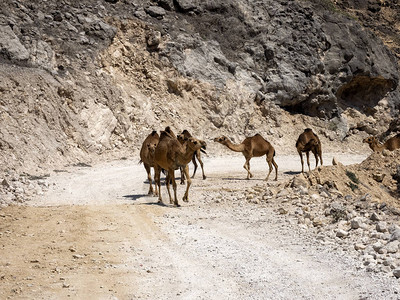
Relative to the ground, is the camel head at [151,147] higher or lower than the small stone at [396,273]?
higher

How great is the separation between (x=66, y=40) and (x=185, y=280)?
24203 millimetres

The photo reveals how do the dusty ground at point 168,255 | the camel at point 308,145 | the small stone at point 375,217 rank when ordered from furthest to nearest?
the camel at point 308,145 → the small stone at point 375,217 → the dusty ground at point 168,255

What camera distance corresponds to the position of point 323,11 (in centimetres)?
4328

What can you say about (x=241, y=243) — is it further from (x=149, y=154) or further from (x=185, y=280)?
(x=149, y=154)

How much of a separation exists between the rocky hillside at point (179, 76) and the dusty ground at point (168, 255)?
27.5ft

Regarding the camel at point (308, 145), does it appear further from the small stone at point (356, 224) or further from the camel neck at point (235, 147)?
the small stone at point (356, 224)

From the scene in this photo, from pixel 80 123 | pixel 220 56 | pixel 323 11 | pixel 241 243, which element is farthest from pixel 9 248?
Answer: pixel 323 11

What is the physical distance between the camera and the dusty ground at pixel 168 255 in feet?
24.8

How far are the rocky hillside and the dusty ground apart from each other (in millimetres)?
8372

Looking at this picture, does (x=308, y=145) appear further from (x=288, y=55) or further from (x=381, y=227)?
(x=288, y=55)

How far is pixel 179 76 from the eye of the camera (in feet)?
107

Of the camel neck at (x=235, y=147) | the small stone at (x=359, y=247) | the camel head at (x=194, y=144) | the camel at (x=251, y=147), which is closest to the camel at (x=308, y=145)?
the camel at (x=251, y=147)

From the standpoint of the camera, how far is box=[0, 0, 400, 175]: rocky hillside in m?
24.3

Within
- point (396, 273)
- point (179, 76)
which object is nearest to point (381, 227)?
point (396, 273)
